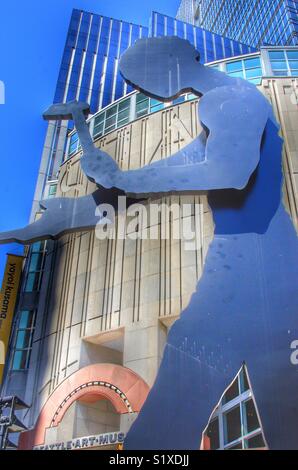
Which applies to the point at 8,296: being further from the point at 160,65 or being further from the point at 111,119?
the point at 160,65

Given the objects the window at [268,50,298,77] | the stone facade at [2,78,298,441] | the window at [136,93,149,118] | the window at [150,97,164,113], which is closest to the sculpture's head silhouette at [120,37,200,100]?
the stone facade at [2,78,298,441]

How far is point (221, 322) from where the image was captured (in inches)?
452

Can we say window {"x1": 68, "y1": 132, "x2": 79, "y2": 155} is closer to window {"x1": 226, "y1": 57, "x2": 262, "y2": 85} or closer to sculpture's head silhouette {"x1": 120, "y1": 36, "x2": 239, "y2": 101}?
sculpture's head silhouette {"x1": 120, "y1": 36, "x2": 239, "y2": 101}

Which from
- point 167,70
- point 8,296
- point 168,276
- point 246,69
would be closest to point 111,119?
point 246,69

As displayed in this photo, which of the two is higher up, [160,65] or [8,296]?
[160,65]

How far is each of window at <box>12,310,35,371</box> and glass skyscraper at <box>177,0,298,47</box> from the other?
62.6 metres

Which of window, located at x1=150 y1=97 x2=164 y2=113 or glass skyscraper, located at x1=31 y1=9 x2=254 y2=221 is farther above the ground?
glass skyscraper, located at x1=31 y1=9 x2=254 y2=221

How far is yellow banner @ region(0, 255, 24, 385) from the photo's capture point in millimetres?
18969

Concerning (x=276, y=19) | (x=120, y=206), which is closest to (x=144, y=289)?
(x=120, y=206)

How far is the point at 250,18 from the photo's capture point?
85125mm

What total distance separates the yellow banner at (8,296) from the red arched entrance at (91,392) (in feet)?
14.9

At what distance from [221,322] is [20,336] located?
10572 millimetres

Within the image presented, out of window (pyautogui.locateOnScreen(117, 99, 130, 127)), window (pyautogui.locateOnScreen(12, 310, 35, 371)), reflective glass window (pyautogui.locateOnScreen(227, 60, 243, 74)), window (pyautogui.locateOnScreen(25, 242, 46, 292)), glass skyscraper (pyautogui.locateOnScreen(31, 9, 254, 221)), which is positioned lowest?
window (pyautogui.locateOnScreen(12, 310, 35, 371))

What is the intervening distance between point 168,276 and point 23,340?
7718 mm
